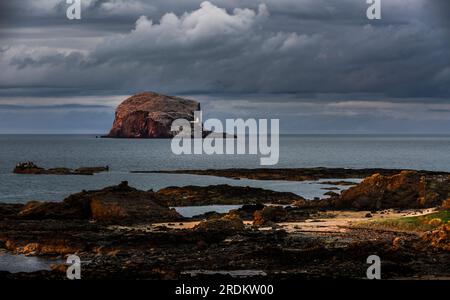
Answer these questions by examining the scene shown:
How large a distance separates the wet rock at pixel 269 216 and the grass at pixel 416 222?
270 inches

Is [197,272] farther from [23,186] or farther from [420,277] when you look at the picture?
[23,186]

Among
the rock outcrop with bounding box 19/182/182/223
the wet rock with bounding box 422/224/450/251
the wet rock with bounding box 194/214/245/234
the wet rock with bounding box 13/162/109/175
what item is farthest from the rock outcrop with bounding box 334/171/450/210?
the wet rock with bounding box 13/162/109/175

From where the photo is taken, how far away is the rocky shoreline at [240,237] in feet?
110

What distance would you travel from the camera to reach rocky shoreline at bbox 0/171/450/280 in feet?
110

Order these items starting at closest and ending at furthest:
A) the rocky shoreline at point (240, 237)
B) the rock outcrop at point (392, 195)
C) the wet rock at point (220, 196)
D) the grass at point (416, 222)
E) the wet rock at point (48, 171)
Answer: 1. the rocky shoreline at point (240, 237)
2. the grass at point (416, 222)
3. the rock outcrop at point (392, 195)
4. the wet rock at point (220, 196)
5. the wet rock at point (48, 171)

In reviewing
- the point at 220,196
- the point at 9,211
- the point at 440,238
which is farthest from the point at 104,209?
the point at 220,196

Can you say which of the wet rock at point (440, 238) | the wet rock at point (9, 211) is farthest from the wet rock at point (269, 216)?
the wet rock at point (9, 211)

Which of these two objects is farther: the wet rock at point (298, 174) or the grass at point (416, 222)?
the wet rock at point (298, 174)

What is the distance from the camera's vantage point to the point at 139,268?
3331cm

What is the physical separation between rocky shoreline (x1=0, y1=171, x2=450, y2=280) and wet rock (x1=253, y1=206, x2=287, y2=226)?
0.27ft

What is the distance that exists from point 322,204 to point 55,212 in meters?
24.3

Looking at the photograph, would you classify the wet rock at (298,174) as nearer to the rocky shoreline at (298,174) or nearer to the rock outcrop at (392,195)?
the rocky shoreline at (298,174)
